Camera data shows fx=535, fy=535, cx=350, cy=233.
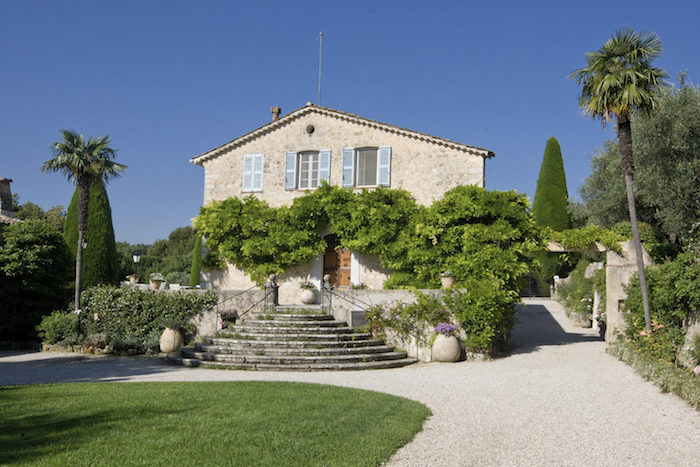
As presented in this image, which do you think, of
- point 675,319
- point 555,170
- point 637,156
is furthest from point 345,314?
point 555,170

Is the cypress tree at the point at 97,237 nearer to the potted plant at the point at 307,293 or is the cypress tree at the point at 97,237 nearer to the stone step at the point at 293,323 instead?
the potted plant at the point at 307,293

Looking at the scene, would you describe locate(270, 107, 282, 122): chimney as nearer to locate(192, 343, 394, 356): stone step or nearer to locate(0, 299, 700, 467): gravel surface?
locate(192, 343, 394, 356): stone step

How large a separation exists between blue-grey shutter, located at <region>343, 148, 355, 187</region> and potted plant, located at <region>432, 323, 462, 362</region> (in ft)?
20.9

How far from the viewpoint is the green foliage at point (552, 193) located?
31.8 metres

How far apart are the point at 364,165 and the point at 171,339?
8.26 m

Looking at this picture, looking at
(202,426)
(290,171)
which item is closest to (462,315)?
(290,171)

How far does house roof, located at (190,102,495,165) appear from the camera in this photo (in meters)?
17.0

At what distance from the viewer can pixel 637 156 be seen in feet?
60.9

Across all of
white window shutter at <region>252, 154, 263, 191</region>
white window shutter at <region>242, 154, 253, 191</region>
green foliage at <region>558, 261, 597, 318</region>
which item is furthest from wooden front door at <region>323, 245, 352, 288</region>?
green foliage at <region>558, 261, 597, 318</region>

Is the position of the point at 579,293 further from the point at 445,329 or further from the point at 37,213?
the point at 37,213

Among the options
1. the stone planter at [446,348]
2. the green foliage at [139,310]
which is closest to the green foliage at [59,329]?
the green foliage at [139,310]

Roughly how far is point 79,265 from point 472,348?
12713 millimetres

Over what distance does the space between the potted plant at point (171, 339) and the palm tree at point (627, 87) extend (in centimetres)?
1232

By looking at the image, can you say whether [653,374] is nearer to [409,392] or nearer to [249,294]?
[409,392]
